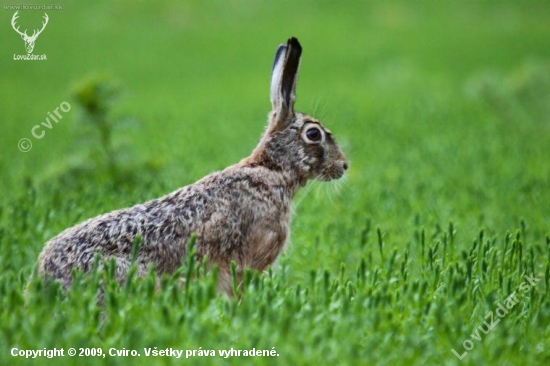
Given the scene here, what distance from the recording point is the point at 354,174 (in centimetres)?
1181

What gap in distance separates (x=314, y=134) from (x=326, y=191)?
23.9 inches

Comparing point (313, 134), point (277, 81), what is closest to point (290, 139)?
point (313, 134)

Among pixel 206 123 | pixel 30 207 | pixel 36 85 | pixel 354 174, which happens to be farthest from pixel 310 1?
pixel 30 207

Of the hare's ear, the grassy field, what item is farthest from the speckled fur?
the grassy field

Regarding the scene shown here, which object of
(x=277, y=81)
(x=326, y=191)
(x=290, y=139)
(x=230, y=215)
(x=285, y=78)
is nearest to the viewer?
(x=230, y=215)

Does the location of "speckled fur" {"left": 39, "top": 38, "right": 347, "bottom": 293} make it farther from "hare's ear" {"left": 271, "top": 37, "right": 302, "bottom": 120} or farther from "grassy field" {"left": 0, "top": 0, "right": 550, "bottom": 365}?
"grassy field" {"left": 0, "top": 0, "right": 550, "bottom": 365}

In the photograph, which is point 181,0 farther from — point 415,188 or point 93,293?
point 93,293

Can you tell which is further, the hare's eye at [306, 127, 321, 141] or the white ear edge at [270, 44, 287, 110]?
the hare's eye at [306, 127, 321, 141]

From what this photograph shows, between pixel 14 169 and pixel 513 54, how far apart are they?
1886 cm

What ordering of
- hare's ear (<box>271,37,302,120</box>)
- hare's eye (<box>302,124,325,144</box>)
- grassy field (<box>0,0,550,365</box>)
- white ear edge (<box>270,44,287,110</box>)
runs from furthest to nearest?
hare's eye (<box>302,124,325,144</box>) → white ear edge (<box>270,44,287,110</box>) → hare's ear (<box>271,37,302,120</box>) → grassy field (<box>0,0,550,365</box>)

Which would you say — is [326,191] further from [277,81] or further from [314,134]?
[277,81]

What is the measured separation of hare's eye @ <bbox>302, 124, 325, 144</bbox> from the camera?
21.4 ft

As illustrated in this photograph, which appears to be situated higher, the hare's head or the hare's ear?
the hare's ear

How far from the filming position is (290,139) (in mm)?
6488
